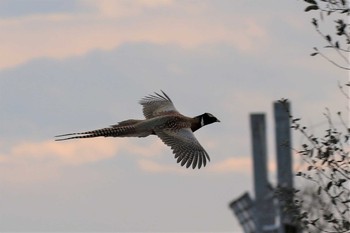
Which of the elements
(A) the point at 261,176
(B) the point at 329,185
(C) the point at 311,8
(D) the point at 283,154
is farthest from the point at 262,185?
(C) the point at 311,8

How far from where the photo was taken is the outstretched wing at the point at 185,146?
1959 cm

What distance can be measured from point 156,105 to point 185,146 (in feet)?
7.33

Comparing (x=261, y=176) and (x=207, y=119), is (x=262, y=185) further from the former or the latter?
(x=207, y=119)

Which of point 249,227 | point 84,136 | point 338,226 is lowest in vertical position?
point 338,226

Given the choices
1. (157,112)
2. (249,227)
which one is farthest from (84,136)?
(249,227)

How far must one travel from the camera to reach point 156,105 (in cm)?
2211

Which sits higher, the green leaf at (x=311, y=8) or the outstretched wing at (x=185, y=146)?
the green leaf at (x=311, y=8)

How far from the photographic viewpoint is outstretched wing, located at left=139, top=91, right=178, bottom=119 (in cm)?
2168

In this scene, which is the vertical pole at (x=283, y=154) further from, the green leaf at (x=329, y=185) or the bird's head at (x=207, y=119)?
the green leaf at (x=329, y=185)

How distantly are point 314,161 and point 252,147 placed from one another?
37.6 metres

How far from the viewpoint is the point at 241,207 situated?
53.4 meters

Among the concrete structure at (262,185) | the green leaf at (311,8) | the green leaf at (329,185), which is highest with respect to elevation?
the concrete structure at (262,185)

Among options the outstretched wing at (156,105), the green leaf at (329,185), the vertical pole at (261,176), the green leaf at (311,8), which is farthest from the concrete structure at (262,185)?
the green leaf at (311,8)

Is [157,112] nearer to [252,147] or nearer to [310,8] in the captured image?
[310,8]
